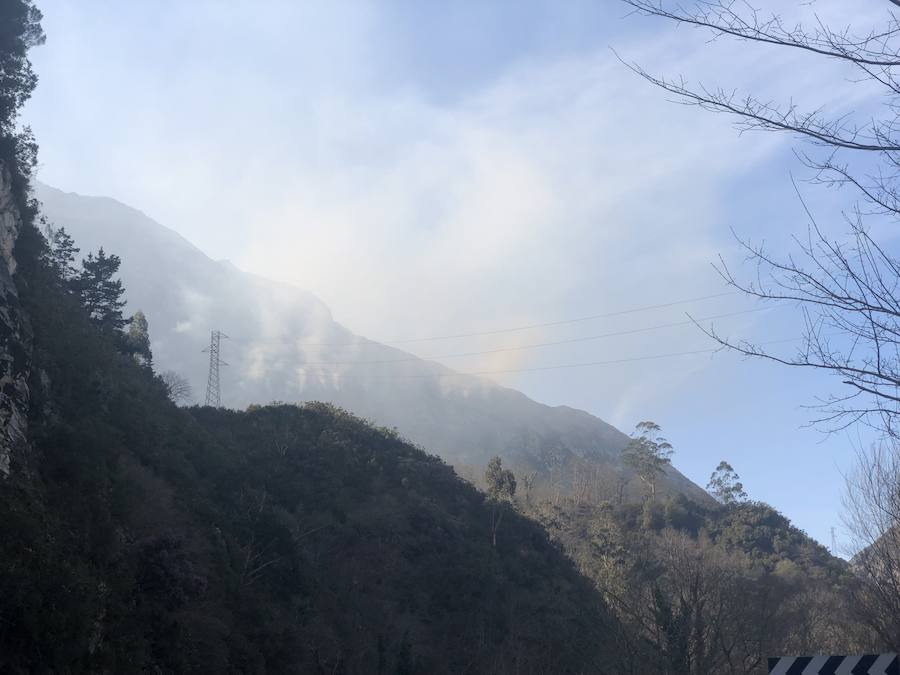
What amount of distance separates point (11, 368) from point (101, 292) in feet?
85.5

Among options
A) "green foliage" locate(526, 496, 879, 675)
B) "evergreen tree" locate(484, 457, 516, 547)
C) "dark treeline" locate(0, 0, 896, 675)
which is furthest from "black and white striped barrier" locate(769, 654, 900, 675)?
"evergreen tree" locate(484, 457, 516, 547)

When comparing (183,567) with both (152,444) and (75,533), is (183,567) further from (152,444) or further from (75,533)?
(152,444)

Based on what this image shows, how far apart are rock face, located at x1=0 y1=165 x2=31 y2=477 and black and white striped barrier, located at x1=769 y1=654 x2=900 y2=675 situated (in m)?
16.3

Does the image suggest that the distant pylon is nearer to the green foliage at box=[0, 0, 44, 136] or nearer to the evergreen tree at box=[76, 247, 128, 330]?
the evergreen tree at box=[76, 247, 128, 330]

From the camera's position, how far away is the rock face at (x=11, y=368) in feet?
58.4

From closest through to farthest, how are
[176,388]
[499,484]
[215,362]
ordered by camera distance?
[499,484] < [215,362] < [176,388]

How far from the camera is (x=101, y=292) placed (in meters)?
43.5

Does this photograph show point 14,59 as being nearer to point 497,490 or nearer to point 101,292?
point 101,292

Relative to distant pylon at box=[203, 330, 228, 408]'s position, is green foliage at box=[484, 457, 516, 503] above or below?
below

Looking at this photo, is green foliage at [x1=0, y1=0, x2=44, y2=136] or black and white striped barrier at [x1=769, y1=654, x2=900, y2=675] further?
green foliage at [x1=0, y1=0, x2=44, y2=136]

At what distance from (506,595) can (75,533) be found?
30.7 meters

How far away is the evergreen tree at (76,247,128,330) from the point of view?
140 ft

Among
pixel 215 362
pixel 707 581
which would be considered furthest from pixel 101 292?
pixel 707 581

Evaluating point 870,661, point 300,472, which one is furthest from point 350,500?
point 870,661
